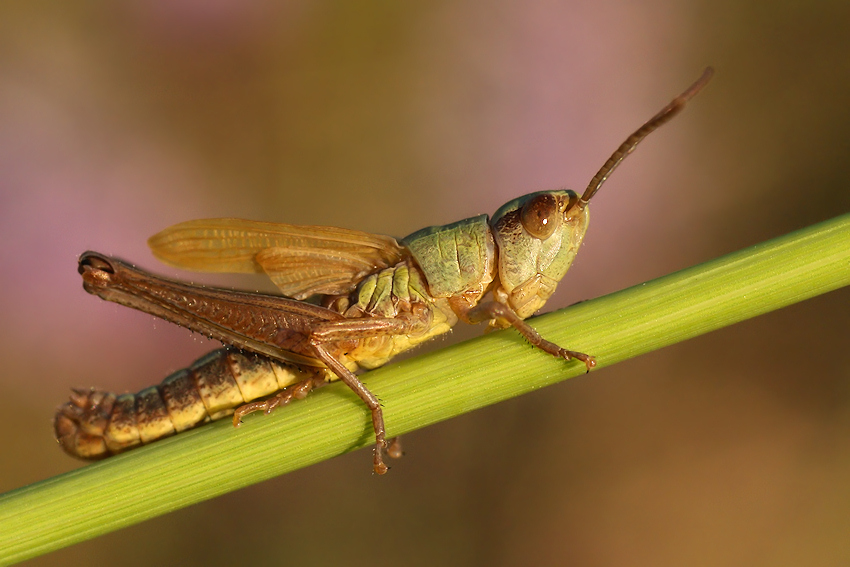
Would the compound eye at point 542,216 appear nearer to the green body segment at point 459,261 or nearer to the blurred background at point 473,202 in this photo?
the green body segment at point 459,261

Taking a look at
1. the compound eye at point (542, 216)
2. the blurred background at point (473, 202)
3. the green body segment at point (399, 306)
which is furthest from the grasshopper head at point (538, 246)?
the blurred background at point (473, 202)

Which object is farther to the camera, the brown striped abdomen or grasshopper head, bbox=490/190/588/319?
grasshopper head, bbox=490/190/588/319

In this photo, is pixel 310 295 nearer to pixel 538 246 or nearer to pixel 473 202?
pixel 538 246


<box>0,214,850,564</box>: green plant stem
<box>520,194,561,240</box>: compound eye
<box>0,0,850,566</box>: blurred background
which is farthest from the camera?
<box>0,0,850,566</box>: blurred background

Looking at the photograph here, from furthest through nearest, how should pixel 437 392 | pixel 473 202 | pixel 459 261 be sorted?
pixel 473 202 < pixel 459 261 < pixel 437 392

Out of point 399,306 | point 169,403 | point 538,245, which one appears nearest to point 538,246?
point 538,245

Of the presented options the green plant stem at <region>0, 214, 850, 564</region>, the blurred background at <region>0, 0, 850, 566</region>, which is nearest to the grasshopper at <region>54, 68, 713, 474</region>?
the green plant stem at <region>0, 214, 850, 564</region>

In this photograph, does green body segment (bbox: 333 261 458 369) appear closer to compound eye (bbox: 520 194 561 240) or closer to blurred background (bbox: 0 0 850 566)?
compound eye (bbox: 520 194 561 240)

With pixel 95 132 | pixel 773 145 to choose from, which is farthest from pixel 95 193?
pixel 773 145
